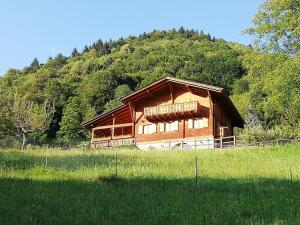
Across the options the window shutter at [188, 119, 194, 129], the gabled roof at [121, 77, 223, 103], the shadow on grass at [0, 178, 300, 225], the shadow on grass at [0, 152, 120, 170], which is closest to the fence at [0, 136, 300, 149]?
the window shutter at [188, 119, 194, 129]

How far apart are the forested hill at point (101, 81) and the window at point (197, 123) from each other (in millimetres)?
4463

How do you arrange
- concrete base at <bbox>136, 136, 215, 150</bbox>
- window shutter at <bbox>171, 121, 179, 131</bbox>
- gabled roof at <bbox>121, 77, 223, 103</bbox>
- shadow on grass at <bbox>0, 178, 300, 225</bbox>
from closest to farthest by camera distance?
1. shadow on grass at <bbox>0, 178, 300, 225</bbox>
2. concrete base at <bbox>136, 136, 215, 150</bbox>
3. gabled roof at <bbox>121, 77, 223, 103</bbox>
4. window shutter at <bbox>171, 121, 179, 131</bbox>

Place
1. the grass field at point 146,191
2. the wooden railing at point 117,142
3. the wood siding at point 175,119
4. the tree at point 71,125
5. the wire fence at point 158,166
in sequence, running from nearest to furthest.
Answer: the grass field at point 146,191
the wire fence at point 158,166
the wood siding at point 175,119
the wooden railing at point 117,142
the tree at point 71,125

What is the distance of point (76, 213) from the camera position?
14641 mm

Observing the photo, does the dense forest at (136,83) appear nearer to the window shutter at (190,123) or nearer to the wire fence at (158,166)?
the window shutter at (190,123)

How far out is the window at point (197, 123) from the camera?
50812mm

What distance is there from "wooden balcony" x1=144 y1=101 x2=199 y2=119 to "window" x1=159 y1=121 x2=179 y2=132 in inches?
48.3

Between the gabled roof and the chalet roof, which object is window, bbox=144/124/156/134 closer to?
the chalet roof

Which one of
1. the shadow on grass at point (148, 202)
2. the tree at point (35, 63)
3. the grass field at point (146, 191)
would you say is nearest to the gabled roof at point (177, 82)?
the grass field at point (146, 191)

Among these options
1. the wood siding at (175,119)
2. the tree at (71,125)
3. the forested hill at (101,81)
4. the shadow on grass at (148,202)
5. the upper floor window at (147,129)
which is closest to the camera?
the shadow on grass at (148,202)

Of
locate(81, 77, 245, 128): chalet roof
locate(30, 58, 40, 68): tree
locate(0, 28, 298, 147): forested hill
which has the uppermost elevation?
locate(30, 58, 40, 68): tree

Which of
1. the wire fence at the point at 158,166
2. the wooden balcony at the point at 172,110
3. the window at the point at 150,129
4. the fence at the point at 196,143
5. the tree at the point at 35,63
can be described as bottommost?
the wire fence at the point at 158,166

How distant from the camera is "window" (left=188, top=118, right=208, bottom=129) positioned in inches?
2000

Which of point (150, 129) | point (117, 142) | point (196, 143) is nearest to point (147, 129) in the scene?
point (150, 129)
